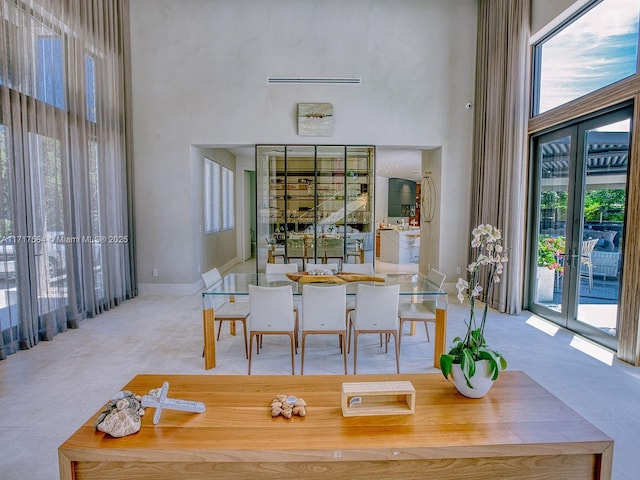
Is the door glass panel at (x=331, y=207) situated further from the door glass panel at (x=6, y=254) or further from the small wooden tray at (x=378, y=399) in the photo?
the small wooden tray at (x=378, y=399)

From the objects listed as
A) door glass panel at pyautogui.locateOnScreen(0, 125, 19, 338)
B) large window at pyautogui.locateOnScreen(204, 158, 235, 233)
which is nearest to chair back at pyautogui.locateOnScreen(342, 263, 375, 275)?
door glass panel at pyautogui.locateOnScreen(0, 125, 19, 338)

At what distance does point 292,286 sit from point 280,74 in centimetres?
413

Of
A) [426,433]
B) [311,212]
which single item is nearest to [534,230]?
[311,212]

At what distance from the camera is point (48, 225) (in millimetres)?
4137

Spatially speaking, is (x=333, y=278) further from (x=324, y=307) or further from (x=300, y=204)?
(x=300, y=204)

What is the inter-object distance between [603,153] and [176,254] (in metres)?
6.24

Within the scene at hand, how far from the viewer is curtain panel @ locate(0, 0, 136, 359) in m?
3.67

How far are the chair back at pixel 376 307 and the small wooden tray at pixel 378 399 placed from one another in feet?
5.24

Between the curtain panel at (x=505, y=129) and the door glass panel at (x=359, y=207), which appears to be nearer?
the curtain panel at (x=505, y=129)

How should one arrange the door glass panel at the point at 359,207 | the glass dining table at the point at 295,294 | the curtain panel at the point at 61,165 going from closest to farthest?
the glass dining table at the point at 295,294 → the curtain panel at the point at 61,165 → the door glass panel at the point at 359,207

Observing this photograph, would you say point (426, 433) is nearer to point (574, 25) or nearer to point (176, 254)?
point (574, 25)

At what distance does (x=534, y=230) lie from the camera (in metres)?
5.18

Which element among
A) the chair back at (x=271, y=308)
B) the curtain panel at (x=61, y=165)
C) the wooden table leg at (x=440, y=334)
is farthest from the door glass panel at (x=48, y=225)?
the wooden table leg at (x=440, y=334)

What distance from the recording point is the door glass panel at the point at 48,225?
3.96m
